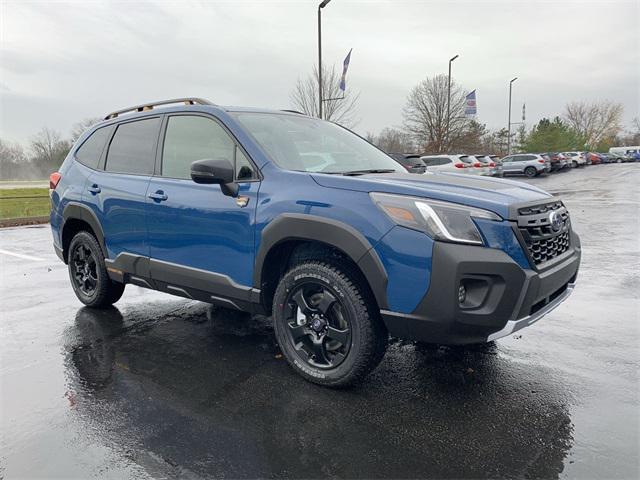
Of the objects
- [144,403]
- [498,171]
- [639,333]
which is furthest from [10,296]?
[498,171]

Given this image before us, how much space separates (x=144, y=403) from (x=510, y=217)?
2485 millimetres

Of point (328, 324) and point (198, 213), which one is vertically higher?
point (198, 213)

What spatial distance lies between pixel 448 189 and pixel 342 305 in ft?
3.15

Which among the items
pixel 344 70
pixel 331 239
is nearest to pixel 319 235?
pixel 331 239

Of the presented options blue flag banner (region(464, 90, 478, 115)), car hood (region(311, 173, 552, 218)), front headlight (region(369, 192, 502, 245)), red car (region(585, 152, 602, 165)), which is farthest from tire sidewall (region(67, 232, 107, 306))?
red car (region(585, 152, 602, 165))

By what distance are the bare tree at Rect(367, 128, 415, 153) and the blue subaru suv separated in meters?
46.1

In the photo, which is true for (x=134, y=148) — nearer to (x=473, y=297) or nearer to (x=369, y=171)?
(x=369, y=171)

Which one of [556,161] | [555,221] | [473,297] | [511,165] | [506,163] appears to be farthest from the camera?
[556,161]

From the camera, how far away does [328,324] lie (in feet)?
10.2


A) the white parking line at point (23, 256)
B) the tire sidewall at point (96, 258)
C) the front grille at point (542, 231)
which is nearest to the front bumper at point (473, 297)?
the front grille at point (542, 231)

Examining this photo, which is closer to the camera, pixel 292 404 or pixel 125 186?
pixel 292 404

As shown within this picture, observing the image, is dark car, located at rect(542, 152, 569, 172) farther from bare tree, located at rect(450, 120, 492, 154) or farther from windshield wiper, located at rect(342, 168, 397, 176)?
windshield wiper, located at rect(342, 168, 397, 176)

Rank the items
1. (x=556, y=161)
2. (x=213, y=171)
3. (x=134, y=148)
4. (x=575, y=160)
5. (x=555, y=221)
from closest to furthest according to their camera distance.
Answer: (x=555, y=221)
(x=213, y=171)
(x=134, y=148)
(x=556, y=161)
(x=575, y=160)

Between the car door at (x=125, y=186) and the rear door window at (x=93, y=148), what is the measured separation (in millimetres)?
138
